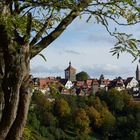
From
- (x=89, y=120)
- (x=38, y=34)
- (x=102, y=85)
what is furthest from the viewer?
(x=102, y=85)

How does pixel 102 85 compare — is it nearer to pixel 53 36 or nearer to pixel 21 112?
pixel 53 36

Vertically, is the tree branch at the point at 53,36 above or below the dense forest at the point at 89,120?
above

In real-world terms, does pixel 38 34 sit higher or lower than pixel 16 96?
higher

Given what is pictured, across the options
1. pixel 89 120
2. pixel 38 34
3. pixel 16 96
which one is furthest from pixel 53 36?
pixel 89 120

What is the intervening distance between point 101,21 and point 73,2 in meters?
0.48

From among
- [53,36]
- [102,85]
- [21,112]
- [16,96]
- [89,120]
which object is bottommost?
[89,120]

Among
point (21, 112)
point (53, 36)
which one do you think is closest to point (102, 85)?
point (53, 36)

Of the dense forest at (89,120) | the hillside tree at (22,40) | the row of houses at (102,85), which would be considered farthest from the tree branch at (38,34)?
the row of houses at (102,85)

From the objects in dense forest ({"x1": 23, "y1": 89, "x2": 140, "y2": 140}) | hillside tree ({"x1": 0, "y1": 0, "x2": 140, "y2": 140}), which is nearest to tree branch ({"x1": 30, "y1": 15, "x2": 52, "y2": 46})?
hillside tree ({"x1": 0, "y1": 0, "x2": 140, "y2": 140})

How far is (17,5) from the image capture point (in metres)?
5.93

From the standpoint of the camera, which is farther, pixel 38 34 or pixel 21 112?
pixel 38 34

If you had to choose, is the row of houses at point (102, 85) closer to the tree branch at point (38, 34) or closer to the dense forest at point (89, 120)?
the dense forest at point (89, 120)

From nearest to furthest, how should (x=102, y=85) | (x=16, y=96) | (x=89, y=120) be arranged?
(x=16, y=96) → (x=89, y=120) → (x=102, y=85)

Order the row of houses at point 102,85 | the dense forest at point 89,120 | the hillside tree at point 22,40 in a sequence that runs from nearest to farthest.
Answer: the hillside tree at point 22,40
the dense forest at point 89,120
the row of houses at point 102,85
